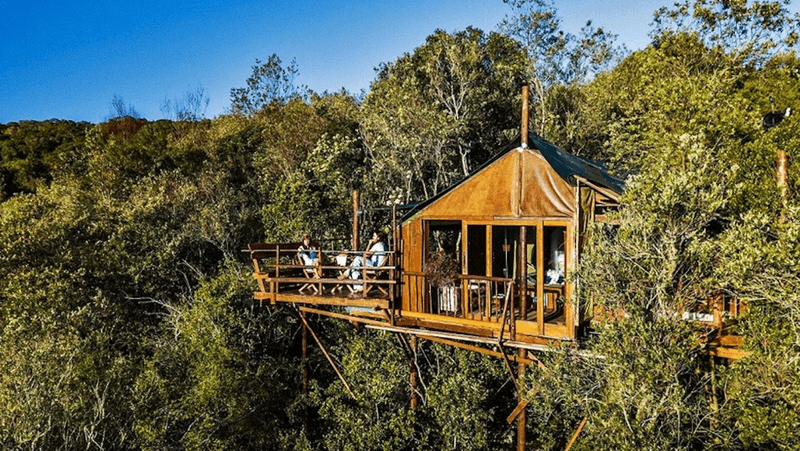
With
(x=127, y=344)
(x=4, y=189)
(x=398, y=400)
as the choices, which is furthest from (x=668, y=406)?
(x=4, y=189)

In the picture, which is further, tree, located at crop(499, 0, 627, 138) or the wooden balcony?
tree, located at crop(499, 0, 627, 138)

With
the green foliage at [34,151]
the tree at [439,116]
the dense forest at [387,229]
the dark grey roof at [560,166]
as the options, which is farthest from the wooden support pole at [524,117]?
the green foliage at [34,151]

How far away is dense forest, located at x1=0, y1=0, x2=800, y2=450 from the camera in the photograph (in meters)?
7.11

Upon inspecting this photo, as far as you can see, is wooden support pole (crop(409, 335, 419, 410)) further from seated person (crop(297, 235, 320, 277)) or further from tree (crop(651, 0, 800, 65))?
tree (crop(651, 0, 800, 65))

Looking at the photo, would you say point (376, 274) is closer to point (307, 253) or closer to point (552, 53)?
point (307, 253)

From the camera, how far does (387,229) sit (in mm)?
18516

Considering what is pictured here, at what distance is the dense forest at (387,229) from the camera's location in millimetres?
7109

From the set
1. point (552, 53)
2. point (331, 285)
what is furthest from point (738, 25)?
point (331, 285)

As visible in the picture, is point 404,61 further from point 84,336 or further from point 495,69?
point 84,336

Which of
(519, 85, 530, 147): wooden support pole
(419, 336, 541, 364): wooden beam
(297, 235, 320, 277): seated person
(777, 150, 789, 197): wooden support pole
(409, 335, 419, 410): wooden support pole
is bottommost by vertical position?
(409, 335, 419, 410): wooden support pole

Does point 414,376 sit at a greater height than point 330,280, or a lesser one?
lesser

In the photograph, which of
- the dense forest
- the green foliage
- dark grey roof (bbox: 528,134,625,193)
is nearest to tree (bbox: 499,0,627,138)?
the dense forest

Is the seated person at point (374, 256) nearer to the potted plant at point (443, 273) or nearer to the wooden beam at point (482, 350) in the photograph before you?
the potted plant at point (443, 273)

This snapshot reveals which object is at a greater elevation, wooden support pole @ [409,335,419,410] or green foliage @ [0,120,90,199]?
green foliage @ [0,120,90,199]
